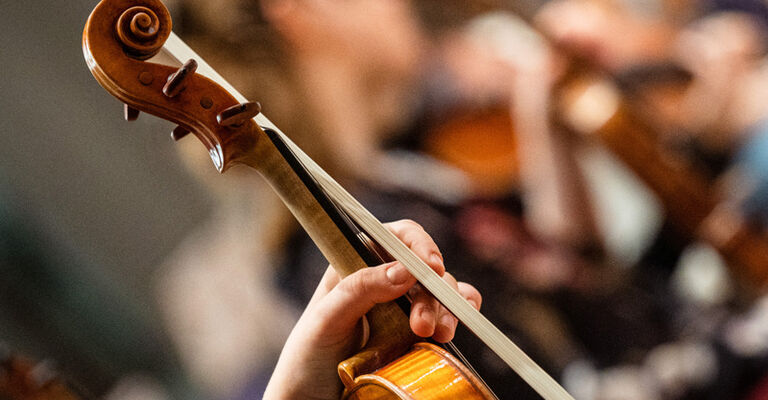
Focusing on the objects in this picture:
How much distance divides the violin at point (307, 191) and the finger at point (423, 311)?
0.04 feet

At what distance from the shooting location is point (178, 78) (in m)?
0.71

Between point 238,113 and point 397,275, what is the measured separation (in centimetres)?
23

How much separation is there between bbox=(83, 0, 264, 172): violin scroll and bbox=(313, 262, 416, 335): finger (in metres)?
0.18

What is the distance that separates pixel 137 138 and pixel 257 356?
50 centimetres

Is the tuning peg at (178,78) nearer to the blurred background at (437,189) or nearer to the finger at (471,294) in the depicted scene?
the finger at (471,294)

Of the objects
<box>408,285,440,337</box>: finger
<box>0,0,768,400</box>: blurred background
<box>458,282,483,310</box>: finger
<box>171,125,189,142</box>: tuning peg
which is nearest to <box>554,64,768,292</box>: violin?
<box>0,0,768,400</box>: blurred background

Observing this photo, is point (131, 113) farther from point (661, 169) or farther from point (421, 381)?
point (661, 169)

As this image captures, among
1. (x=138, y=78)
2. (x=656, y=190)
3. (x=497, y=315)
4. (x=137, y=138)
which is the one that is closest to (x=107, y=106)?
(x=137, y=138)

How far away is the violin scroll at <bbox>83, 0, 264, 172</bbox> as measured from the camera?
698 mm

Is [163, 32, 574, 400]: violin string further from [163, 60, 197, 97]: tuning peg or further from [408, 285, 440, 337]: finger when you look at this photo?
[163, 60, 197, 97]: tuning peg

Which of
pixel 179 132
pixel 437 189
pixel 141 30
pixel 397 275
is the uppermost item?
pixel 141 30

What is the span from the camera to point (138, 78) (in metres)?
0.72

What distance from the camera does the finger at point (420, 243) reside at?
781mm

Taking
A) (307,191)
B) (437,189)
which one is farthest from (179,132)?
(437,189)
